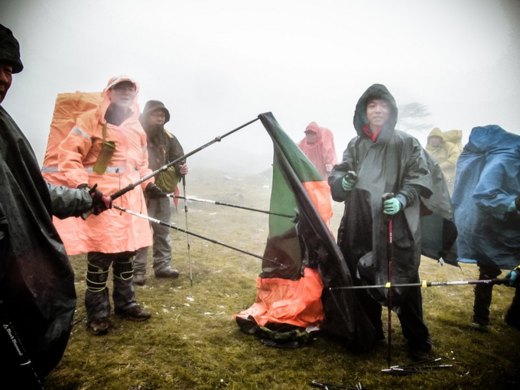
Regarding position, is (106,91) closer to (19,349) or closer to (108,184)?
(108,184)

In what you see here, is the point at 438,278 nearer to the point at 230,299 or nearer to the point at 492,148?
the point at 492,148

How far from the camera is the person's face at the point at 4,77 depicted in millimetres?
1888

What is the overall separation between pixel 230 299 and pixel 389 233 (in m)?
3.19

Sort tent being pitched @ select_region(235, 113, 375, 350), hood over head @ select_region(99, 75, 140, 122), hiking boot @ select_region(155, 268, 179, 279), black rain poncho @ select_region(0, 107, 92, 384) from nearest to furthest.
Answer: black rain poncho @ select_region(0, 107, 92, 384)
tent being pitched @ select_region(235, 113, 375, 350)
hood over head @ select_region(99, 75, 140, 122)
hiking boot @ select_region(155, 268, 179, 279)

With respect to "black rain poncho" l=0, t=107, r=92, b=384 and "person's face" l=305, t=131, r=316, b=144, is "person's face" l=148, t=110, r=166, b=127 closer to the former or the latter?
"black rain poncho" l=0, t=107, r=92, b=384

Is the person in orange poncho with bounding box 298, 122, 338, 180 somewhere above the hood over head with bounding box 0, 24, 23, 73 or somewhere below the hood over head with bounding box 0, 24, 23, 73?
below

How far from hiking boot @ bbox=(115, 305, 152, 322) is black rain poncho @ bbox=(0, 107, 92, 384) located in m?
1.91

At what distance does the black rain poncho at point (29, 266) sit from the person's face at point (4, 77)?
5.4 inches

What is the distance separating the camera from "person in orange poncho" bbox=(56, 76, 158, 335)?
139 inches

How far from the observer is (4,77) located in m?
1.90

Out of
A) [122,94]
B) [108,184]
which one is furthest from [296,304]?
[122,94]

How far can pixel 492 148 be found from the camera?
4355 mm

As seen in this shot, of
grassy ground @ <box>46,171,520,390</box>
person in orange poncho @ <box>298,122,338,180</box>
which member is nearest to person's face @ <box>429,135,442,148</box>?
person in orange poncho @ <box>298,122,338,180</box>

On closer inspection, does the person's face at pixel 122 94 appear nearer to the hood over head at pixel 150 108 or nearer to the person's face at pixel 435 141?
the hood over head at pixel 150 108
